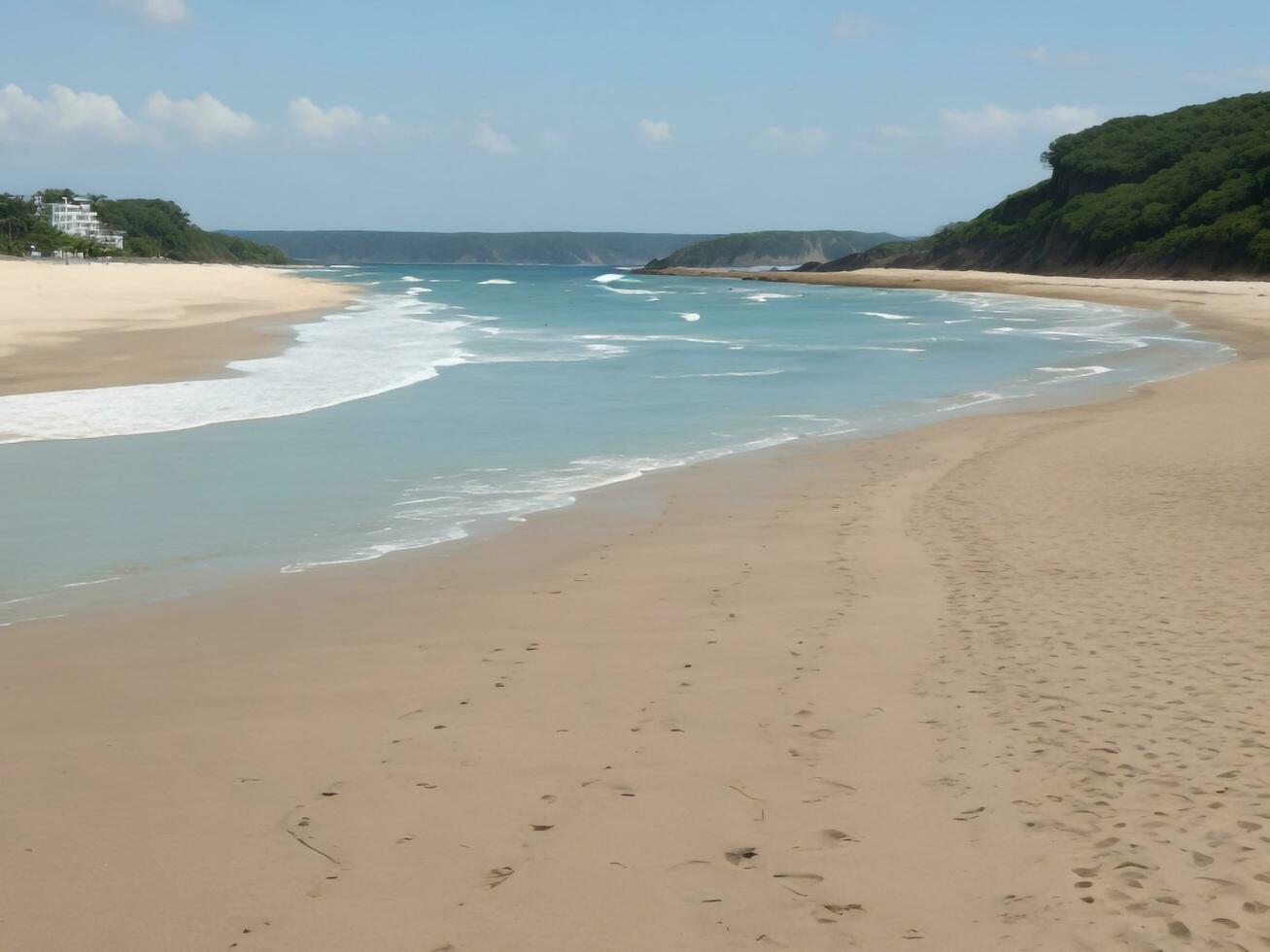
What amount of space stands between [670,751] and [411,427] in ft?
38.8

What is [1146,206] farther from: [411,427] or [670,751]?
[670,751]

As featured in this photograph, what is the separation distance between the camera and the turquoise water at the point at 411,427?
9359mm

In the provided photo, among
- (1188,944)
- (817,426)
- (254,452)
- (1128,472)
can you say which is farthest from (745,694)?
(817,426)

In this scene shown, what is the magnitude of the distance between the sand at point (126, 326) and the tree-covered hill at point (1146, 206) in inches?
2214

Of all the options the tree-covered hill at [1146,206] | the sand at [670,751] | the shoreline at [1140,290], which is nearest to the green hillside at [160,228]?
the shoreline at [1140,290]

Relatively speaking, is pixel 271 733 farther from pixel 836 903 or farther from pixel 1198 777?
pixel 1198 777

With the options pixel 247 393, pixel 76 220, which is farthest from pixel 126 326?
pixel 76 220

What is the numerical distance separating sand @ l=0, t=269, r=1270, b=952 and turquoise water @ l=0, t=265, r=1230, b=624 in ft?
5.15

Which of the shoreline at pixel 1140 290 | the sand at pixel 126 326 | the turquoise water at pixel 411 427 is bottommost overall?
the turquoise water at pixel 411 427

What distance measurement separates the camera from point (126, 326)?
109 feet

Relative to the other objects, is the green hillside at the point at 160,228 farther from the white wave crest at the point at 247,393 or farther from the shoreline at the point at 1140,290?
the white wave crest at the point at 247,393

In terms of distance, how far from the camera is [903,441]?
1484 centimetres

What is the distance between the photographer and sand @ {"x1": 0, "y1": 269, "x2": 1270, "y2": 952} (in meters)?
3.73

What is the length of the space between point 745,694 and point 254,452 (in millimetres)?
9584
